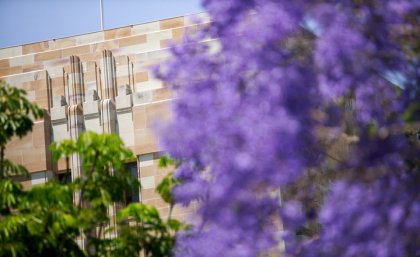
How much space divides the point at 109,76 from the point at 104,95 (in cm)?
49

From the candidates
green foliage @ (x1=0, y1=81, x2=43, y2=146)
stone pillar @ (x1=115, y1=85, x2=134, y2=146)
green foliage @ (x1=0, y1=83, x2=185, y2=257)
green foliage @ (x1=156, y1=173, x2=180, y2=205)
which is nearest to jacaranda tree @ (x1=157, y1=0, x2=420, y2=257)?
green foliage @ (x1=0, y1=83, x2=185, y2=257)

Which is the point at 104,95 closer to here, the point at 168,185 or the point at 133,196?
the point at 133,196

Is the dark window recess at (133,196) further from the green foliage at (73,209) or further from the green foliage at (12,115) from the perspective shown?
the green foliage at (12,115)

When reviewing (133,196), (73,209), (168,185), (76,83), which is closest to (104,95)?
(76,83)

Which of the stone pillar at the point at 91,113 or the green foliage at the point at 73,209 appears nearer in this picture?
the green foliage at the point at 73,209

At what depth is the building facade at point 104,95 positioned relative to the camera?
29109 mm

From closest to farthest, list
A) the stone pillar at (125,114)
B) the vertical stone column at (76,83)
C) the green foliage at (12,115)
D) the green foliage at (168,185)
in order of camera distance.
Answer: the green foliage at (12,115) < the green foliage at (168,185) < the stone pillar at (125,114) < the vertical stone column at (76,83)

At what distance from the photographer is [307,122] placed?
553 inches

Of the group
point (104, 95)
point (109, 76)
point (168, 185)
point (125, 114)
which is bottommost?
point (125, 114)

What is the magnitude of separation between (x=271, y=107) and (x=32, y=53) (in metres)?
18.7

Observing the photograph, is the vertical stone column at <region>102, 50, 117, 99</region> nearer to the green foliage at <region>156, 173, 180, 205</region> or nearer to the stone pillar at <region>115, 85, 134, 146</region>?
the stone pillar at <region>115, 85, 134, 146</region>

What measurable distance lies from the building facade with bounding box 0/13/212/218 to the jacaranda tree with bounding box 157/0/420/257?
13.4 m

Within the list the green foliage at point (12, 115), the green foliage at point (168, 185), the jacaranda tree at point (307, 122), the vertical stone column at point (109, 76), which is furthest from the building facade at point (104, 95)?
the jacaranda tree at point (307, 122)

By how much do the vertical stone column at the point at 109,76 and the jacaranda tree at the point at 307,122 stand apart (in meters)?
14.5
